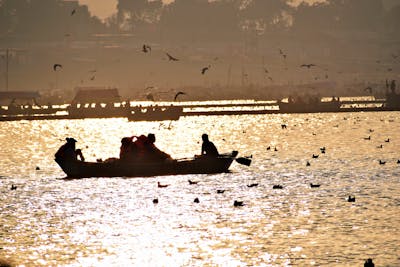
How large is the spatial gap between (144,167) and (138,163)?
589 millimetres

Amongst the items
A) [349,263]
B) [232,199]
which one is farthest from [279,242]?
[232,199]

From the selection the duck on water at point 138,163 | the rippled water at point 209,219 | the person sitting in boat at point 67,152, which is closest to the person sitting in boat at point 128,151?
the duck on water at point 138,163

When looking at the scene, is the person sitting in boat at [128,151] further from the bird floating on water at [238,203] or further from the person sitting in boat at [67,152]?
the bird floating on water at [238,203]

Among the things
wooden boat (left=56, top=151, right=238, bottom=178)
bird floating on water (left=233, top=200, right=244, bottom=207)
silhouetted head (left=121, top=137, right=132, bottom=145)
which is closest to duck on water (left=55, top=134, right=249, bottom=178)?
wooden boat (left=56, top=151, right=238, bottom=178)

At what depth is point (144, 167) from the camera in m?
63.3

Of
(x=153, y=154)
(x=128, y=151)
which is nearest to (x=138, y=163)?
(x=128, y=151)

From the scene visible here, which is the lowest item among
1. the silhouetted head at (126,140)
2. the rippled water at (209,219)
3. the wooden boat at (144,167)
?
the rippled water at (209,219)

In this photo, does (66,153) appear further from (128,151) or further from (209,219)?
(209,219)

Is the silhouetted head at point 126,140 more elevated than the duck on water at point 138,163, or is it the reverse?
the silhouetted head at point 126,140

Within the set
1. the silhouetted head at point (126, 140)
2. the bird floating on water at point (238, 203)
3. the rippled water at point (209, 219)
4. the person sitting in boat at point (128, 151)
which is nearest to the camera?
the rippled water at point (209, 219)

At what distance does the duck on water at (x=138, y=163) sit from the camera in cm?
6275

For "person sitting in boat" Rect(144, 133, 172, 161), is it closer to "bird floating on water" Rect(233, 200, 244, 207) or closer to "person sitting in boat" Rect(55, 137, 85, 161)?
"person sitting in boat" Rect(55, 137, 85, 161)

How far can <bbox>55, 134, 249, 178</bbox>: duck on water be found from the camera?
206 feet

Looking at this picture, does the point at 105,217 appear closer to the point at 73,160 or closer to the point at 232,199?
the point at 232,199
